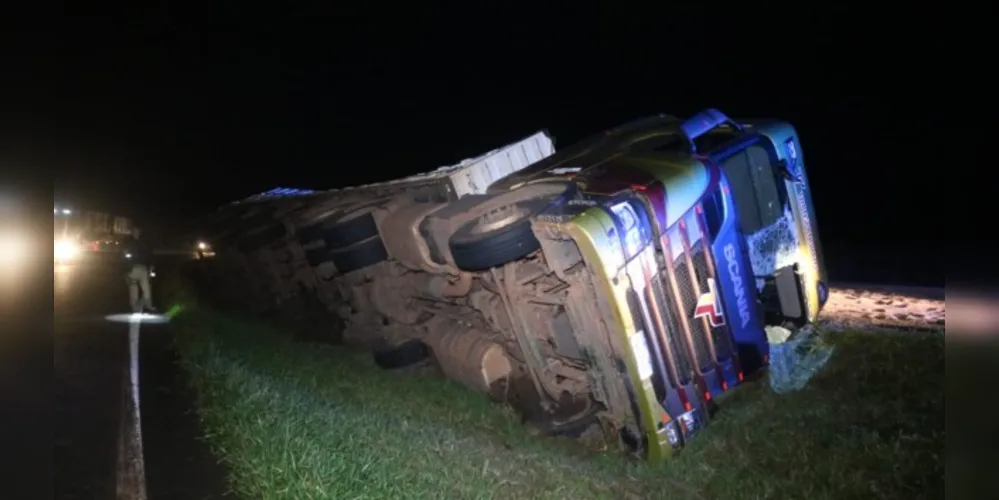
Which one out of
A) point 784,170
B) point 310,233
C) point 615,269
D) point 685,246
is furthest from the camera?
point 310,233

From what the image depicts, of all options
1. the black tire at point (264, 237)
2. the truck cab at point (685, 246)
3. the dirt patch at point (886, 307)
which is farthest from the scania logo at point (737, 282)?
the black tire at point (264, 237)

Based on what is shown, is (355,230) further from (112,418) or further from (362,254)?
(112,418)

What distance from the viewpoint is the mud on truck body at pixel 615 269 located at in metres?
5.00

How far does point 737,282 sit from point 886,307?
4572mm

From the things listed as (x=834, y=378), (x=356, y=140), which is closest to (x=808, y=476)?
(x=834, y=378)

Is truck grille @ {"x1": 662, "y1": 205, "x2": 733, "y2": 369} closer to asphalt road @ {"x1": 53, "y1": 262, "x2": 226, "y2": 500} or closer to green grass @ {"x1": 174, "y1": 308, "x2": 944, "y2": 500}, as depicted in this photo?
green grass @ {"x1": 174, "y1": 308, "x2": 944, "y2": 500}

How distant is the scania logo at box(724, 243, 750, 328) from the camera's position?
19.4 feet

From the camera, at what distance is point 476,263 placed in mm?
5223

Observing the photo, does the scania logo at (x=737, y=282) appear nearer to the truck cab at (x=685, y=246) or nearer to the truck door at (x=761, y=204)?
the truck cab at (x=685, y=246)

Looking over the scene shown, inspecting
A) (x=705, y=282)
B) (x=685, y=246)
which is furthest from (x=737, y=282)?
(x=685, y=246)

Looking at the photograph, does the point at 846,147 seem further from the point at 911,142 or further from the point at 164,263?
the point at 164,263

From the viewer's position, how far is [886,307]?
9461 mm

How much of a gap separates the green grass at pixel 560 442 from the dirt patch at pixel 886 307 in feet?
3.49

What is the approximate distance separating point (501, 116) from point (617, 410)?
29506 mm
